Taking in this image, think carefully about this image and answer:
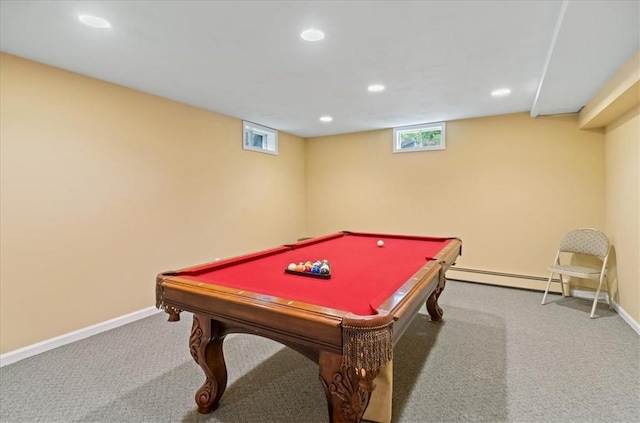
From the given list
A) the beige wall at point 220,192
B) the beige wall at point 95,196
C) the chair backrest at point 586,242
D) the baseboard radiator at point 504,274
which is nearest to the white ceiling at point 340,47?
the beige wall at point 95,196

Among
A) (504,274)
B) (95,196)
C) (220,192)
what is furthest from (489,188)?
(95,196)

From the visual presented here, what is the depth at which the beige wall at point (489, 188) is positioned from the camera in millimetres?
3867

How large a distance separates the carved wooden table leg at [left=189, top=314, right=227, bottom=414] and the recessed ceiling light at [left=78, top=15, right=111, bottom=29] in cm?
193

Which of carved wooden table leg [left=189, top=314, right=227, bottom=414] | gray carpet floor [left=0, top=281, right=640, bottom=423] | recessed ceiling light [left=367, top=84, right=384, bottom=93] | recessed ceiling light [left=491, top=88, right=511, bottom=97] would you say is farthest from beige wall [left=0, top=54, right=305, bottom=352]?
recessed ceiling light [left=491, top=88, right=511, bottom=97]

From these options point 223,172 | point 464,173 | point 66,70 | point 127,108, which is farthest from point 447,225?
point 66,70

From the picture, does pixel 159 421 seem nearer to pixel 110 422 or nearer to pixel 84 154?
pixel 110 422

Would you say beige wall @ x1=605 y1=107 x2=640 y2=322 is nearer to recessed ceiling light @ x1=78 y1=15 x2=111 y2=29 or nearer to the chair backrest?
the chair backrest

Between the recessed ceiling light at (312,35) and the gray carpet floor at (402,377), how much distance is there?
2.38 meters

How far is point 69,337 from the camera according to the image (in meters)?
2.70

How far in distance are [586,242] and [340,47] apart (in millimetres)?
3601

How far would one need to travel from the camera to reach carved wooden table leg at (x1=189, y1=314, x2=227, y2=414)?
1717 millimetres

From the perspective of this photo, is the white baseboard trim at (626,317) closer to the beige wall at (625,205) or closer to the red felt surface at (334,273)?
the beige wall at (625,205)

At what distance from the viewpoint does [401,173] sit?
4973 mm

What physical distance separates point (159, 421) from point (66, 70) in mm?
2921
